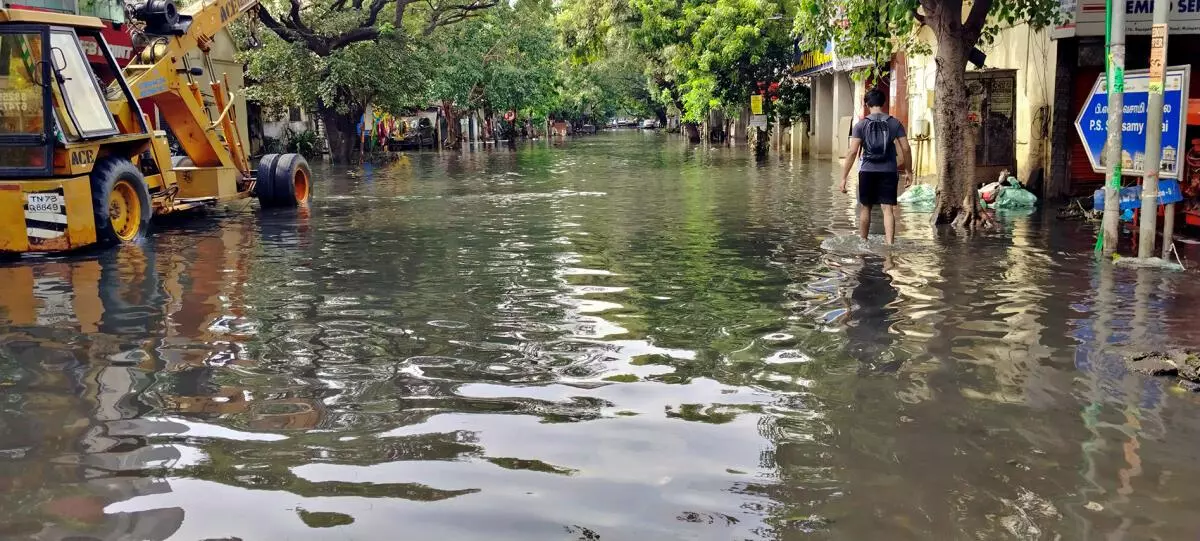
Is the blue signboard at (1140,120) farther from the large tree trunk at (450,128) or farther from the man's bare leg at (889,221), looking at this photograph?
the large tree trunk at (450,128)

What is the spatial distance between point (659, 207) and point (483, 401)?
39.1 feet

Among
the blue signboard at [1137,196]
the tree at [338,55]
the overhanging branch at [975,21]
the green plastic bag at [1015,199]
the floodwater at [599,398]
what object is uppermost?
the tree at [338,55]

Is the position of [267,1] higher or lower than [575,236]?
higher

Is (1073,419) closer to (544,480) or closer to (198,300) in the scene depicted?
(544,480)

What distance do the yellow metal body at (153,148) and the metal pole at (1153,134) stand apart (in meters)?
11.0

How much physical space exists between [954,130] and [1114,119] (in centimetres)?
369

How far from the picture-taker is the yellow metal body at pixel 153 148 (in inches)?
482

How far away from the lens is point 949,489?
15.3 feet

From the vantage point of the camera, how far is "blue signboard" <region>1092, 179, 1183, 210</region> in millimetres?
10297

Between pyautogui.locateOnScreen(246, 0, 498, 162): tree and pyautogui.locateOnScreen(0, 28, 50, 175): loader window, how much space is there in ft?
69.9

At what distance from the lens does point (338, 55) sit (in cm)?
3497

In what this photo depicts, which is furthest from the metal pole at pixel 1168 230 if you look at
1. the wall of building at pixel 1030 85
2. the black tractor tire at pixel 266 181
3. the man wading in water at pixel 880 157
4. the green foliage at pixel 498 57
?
the green foliage at pixel 498 57

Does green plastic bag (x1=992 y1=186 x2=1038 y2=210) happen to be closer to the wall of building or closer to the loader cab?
the wall of building

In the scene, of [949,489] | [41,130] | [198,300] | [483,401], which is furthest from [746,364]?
[41,130]
